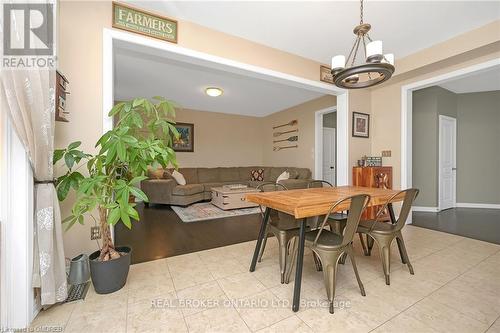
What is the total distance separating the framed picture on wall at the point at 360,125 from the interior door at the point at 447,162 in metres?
2.02

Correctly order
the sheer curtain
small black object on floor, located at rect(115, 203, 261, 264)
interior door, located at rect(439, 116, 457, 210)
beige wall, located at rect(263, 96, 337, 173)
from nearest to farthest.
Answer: the sheer curtain → small black object on floor, located at rect(115, 203, 261, 264) → interior door, located at rect(439, 116, 457, 210) → beige wall, located at rect(263, 96, 337, 173)

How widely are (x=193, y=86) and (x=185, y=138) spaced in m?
2.15

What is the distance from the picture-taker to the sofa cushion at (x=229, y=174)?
6.30 metres

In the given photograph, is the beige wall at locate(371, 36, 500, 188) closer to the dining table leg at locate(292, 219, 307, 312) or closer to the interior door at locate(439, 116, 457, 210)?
the interior door at locate(439, 116, 457, 210)

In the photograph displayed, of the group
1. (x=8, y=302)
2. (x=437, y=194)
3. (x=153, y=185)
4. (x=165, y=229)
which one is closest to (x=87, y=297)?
(x=8, y=302)

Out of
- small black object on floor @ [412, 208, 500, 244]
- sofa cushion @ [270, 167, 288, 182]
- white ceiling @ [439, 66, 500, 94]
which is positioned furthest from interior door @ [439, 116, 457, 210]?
sofa cushion @ [270, 167, 288, 182]

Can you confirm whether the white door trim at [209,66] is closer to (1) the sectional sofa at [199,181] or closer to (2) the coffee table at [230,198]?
(1) the sectional sofa at [199,181]

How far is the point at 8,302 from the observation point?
4.38 ft

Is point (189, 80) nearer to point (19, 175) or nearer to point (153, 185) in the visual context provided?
point (153, 185)

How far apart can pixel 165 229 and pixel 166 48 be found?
2.48 meters

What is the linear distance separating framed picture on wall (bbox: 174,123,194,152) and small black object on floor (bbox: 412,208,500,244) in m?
5.46

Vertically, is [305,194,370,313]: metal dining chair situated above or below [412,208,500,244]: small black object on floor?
above

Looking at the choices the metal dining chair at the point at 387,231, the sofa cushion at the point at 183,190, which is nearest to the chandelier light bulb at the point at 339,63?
the metal dining chair at the point at 387,231

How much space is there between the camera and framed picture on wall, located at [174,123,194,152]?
6.12 meters
